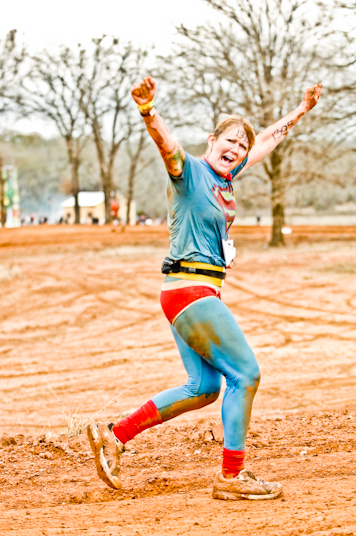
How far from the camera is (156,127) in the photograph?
2523 millimetres

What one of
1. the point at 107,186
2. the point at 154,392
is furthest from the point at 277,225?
the point at 154,392

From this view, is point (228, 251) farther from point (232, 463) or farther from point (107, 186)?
point (107, 186)

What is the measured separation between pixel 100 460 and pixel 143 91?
1720 mm

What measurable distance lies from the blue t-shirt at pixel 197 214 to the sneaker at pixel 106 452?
0.93 metres

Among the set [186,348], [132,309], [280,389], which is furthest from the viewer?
[132,309]

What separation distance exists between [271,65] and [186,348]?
60.5 ft

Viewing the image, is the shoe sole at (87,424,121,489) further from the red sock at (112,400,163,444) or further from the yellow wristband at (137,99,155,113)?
the yellow wristband at (137,99,155,113)

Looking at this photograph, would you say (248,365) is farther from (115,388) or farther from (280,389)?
(115,388)

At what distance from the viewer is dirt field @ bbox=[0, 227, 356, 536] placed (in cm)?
269

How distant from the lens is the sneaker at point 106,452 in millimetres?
2836

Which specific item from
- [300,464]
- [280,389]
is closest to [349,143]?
[280,389]

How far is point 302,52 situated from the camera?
18.8 meters

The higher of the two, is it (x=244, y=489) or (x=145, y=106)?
(x=145, y=106)

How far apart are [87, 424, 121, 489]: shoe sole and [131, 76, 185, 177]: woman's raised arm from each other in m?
1.32
